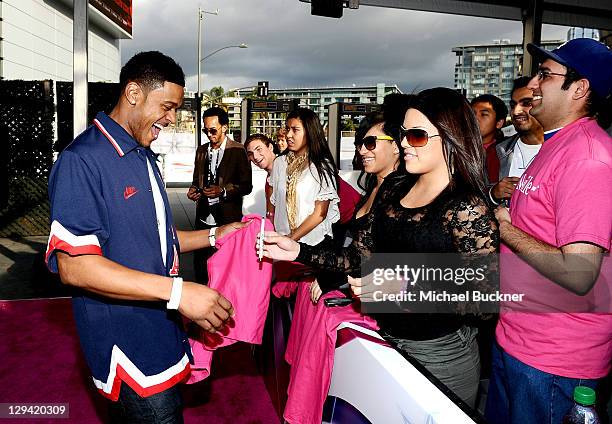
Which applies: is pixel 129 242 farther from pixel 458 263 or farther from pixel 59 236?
pixel 458 263

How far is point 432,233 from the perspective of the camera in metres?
1.83

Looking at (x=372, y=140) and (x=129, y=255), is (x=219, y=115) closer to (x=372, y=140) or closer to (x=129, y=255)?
(x=372, y=140)

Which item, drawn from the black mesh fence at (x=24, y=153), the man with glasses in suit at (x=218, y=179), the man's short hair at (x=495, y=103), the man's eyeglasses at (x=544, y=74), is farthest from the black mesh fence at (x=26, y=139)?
the man's eyeglasses at (x=544, y=74)

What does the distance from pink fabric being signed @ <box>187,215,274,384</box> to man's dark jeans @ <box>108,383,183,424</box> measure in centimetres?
74

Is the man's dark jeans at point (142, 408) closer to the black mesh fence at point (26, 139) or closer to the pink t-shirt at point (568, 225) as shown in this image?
the pink t-shirt at point (568, 225)

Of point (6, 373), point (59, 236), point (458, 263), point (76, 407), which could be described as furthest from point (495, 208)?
point (6, 373)

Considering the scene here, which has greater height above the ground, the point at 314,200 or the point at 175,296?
the point at 314,200

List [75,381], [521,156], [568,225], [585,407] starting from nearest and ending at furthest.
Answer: [585,407] < [568,225] < [521,156] < [75,381]

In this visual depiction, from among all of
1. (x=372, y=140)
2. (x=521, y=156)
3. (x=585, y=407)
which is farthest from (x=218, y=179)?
(x=585, y=407)

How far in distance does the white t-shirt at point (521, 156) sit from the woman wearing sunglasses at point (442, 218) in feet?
6.17

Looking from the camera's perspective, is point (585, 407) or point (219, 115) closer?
point (585, 407)

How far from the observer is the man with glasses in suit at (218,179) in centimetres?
521

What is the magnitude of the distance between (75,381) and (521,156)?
12.5ft

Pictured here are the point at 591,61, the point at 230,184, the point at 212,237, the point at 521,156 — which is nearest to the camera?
the point at 591,61
